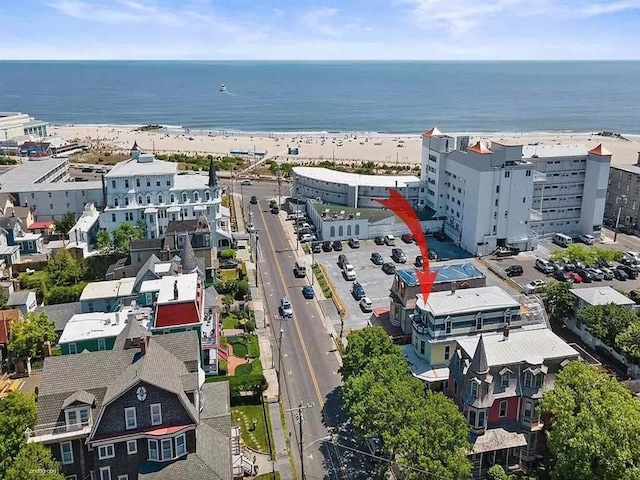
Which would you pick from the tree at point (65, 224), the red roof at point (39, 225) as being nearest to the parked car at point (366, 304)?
the tree at point (65, 224)

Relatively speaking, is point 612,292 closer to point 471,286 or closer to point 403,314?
point 471,286

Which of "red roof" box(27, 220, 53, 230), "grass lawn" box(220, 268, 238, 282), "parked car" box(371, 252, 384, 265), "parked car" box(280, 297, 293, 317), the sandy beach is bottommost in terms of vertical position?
"parked car" box(280, 297, 293, 317)

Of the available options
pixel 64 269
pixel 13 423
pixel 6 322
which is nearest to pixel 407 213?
pixel 64 269

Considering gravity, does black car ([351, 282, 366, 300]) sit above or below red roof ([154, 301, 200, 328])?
below

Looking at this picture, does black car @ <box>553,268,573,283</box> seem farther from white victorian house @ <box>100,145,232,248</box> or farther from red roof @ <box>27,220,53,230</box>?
red roof @ <box>27,220,53,230</box>

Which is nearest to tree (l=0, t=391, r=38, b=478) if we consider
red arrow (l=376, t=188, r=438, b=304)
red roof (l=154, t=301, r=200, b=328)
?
red roof (l=154, t=301, r=200, b=328)

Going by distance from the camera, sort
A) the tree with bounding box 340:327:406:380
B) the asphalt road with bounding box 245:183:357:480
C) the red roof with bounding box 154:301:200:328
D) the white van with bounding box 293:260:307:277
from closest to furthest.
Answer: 1. the asphalt road with bounding box 245:183:357:480
2. the tree with bounding box 340:327:406:380
3. the red roof with bounding box 154:301:200:328
4. the white van with bounding box 293:260:307:277
